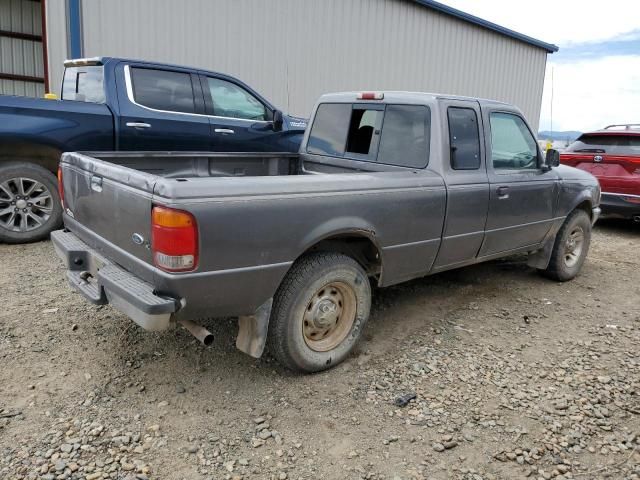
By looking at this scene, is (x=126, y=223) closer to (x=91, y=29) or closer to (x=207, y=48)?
(x=91, y=29)

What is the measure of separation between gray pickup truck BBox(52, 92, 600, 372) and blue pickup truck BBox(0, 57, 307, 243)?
1800 millimetres

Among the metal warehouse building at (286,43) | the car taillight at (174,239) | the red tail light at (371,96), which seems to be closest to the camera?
the car taillight at (174,239)

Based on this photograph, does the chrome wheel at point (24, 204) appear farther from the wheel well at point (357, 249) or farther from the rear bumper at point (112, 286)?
the wheel well at point (357, 249)

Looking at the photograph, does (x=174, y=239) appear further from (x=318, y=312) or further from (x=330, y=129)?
(x=330, y=129)

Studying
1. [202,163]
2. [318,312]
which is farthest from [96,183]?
[318,312]

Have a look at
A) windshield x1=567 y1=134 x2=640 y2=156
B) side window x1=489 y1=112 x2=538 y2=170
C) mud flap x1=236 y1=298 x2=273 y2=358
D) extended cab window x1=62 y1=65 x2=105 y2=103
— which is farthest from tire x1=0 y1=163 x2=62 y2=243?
windshield x1=567 y1=134 x2=640 y2=156

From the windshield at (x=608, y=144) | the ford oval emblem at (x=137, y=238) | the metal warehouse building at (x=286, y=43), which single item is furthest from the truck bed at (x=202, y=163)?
the windshield at (x=608, y=144)

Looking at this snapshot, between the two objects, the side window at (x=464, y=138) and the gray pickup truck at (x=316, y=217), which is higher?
the side window at (x=464, y=138)

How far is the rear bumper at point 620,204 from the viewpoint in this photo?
25.6 feet

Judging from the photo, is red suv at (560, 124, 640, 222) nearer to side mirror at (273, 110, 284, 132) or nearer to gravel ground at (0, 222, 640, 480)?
gravel ground at (0, 222, 640, 480)

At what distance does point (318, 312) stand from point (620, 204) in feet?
21.1

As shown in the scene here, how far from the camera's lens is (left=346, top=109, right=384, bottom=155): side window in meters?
4.20

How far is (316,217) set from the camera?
3.04 metres

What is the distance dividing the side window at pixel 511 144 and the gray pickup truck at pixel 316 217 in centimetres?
2
